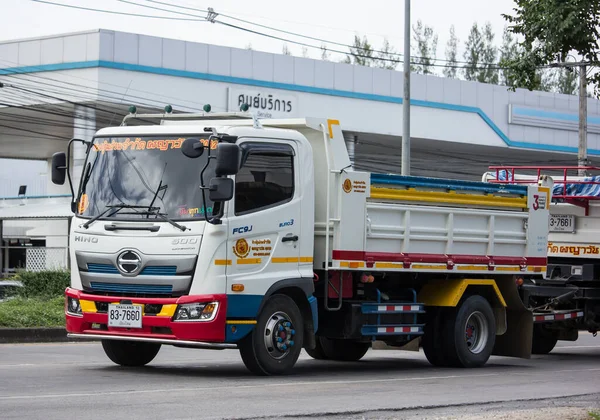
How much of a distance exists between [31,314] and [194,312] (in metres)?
7.90

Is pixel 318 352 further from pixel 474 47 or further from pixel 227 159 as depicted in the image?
pixel 474 47

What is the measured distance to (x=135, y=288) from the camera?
12039 mm

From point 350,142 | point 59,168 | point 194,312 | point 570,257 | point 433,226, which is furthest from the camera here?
point 350,142

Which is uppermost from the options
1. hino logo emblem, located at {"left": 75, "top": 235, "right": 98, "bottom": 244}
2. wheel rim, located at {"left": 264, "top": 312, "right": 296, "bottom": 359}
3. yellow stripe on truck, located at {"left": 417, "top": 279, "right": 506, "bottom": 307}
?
hino logo emblem, located at {"left": 75, "top": 235, "right": 98, "bottom": 244}

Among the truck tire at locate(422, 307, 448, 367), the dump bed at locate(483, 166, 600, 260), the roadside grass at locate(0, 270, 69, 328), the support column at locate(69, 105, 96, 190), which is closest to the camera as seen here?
the truck tire at locate(422, 307, 448, 367)

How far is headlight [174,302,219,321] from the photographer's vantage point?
11.8 meters

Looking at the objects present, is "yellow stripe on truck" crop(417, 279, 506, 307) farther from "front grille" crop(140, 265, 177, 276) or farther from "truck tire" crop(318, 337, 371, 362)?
"front grille" crop(140, 265, 177, 276)

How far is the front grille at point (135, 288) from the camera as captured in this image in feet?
39.2

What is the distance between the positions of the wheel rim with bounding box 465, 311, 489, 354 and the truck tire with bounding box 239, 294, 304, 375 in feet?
9.81

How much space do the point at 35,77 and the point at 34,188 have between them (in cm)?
2774

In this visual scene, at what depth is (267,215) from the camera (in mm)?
12469

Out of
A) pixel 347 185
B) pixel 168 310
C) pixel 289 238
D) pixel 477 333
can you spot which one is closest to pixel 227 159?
pixel 289 238

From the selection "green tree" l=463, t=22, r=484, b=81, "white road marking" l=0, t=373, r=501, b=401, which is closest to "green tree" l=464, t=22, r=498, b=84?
"green tree" l=463, t=22, r=484, b=81

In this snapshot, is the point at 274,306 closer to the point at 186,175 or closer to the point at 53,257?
the point at 186,175
